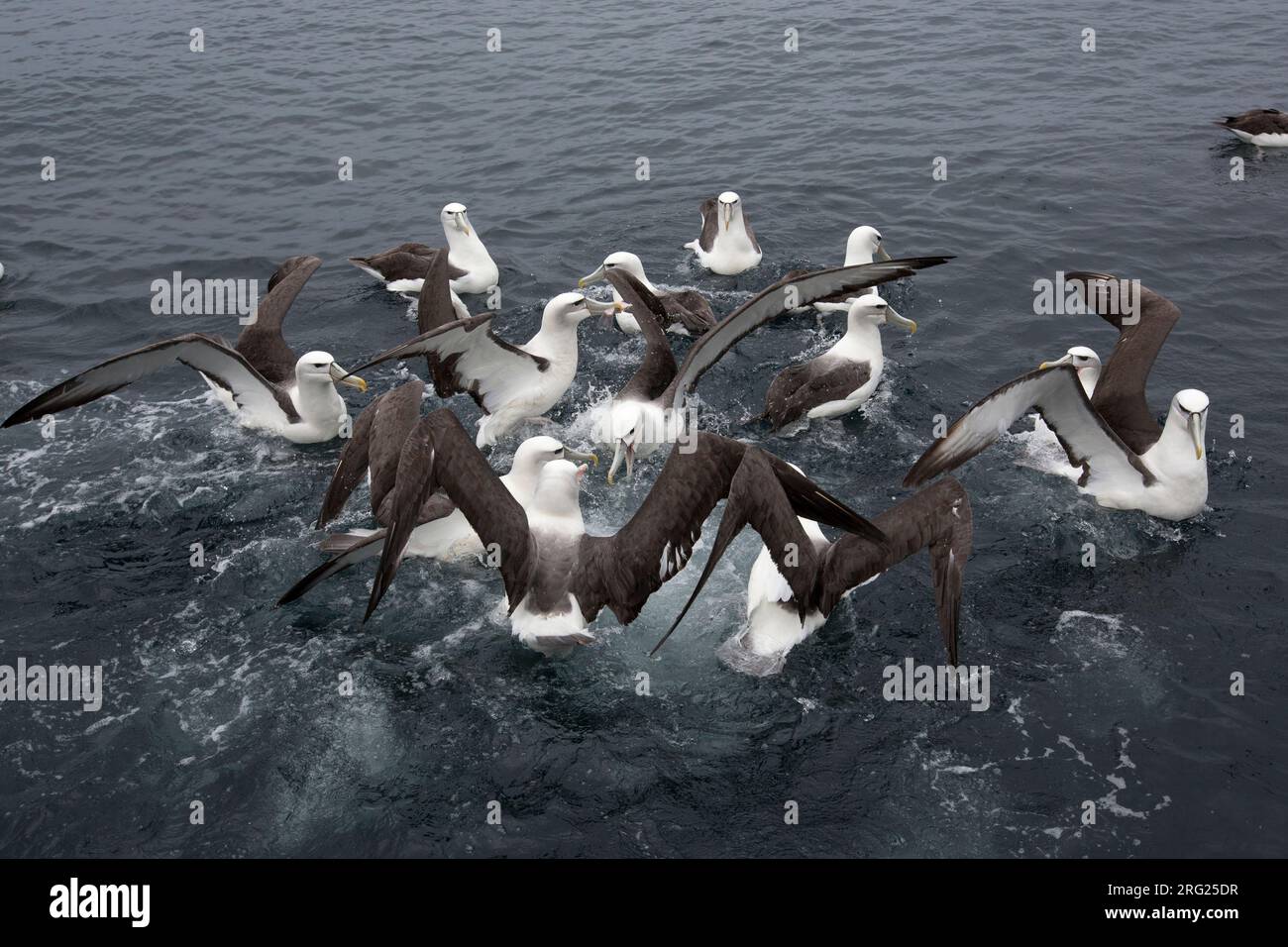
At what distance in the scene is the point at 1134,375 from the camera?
39.4 ft

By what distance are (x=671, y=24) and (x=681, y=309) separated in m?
16.8

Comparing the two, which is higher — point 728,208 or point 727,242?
point 728,208

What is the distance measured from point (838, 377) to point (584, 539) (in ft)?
14.1

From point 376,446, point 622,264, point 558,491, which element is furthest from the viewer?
point 622,264

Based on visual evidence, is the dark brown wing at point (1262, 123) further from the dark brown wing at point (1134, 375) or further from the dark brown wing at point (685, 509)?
the dark brown wing at point (685, 509)

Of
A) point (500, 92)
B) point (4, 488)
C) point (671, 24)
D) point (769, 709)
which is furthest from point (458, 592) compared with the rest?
point (671, 24)

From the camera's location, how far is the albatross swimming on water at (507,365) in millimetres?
12461

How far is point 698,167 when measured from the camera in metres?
20.9

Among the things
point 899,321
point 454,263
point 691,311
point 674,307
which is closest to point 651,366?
point 674,307

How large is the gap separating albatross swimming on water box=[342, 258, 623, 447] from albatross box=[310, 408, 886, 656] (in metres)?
3.20

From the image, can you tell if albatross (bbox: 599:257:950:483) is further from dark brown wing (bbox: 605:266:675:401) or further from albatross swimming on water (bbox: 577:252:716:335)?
albatross swimming on water (bbox: 577:252:716:335)

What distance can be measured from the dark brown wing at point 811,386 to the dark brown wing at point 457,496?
A: 4.32 m

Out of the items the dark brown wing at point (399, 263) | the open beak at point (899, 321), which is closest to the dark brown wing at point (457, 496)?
the open beak at point (899, 321)

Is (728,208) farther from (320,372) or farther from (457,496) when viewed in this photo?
(457,496)
